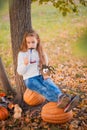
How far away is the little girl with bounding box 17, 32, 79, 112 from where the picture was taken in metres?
4.14

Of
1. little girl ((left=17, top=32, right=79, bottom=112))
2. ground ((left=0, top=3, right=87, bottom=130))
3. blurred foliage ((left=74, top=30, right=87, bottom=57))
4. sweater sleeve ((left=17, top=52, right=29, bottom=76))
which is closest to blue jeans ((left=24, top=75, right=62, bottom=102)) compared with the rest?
little girl ((left=17, top=32, right=79, bottom=112))

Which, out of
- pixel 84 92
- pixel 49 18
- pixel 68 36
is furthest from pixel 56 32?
pixel 84 92

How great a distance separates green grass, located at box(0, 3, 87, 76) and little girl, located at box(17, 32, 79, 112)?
3.18 meters

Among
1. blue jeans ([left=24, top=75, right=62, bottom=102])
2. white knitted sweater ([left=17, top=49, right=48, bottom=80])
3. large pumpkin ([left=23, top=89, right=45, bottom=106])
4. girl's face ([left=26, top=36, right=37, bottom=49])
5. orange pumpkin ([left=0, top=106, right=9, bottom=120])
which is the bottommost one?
orange pumpkin ([left=0, top=106, right=9, bottom=120])

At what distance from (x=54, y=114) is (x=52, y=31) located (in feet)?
20.0

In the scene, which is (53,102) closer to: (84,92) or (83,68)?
(84,92)

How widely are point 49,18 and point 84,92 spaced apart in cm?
603

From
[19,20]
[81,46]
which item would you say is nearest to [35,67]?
[19,20]

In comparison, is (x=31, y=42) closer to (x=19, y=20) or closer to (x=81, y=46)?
(x=19, y=20)

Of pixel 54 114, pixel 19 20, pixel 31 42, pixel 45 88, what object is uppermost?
pixel 19 20

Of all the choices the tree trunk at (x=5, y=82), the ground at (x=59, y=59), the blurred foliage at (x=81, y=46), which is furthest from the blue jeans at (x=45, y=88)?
the blurred foliage at (x=81, y=46)

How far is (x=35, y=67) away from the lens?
4234 mm

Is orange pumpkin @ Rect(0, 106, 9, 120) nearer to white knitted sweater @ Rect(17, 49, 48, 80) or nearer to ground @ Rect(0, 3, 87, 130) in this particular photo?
ground @ Rect(0, 3, 87, 130)

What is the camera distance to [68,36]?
9.36m
